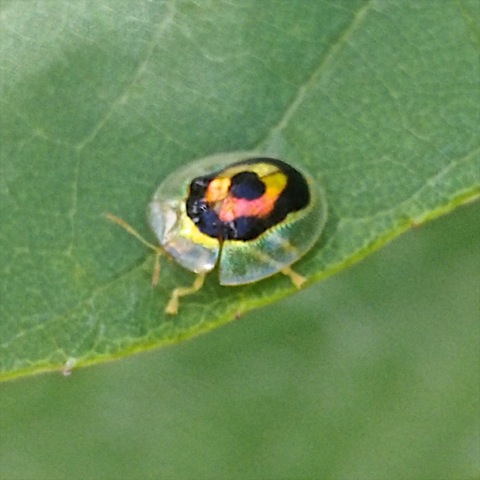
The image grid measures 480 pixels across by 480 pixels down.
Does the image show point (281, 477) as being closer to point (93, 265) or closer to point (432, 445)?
point (432, 445)

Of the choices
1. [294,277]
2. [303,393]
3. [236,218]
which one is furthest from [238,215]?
[303,393]

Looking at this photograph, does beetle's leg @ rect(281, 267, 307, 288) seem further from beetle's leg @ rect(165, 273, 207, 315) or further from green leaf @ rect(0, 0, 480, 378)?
beetle's leg @ rect(165, 273, 207, 315)

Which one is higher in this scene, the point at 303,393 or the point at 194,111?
the point at 194,111

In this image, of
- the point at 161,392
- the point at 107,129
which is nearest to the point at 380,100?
the point at 107,129

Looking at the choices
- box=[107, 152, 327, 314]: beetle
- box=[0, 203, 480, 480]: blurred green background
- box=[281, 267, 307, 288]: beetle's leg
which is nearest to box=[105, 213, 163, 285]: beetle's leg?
box=[107, 152, 327, 314]: beetle

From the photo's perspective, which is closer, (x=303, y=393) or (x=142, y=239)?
(x=142, y=239)

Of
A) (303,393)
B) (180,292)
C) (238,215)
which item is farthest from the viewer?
(303,393)

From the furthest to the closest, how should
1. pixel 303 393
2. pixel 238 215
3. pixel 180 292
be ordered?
pixel 303 393, pixel 238 215, pixel 180 292

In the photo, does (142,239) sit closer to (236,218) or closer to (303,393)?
(236,218)
